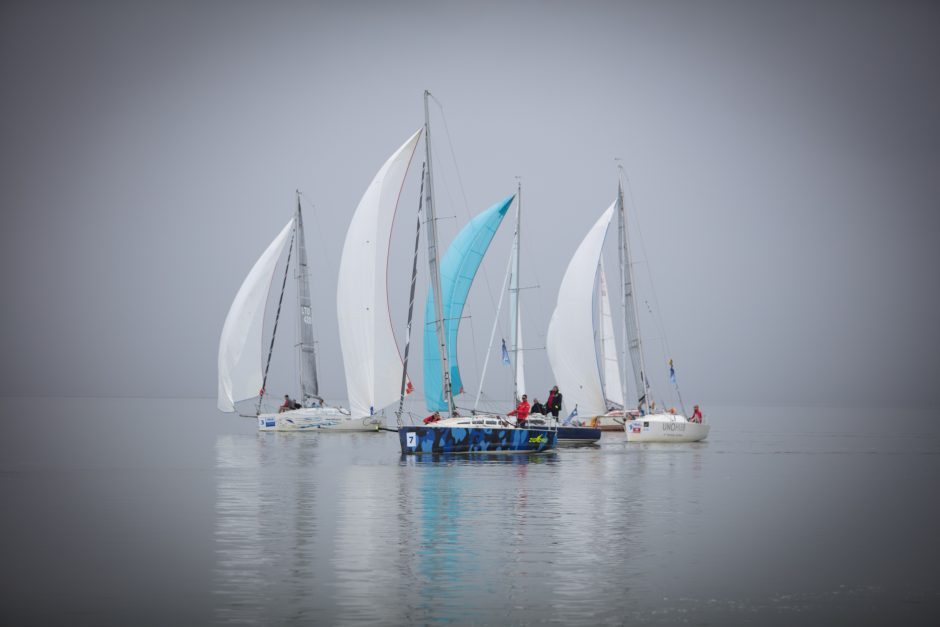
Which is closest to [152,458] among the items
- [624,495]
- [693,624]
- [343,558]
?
[624,495]

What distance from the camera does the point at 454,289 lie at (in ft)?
156

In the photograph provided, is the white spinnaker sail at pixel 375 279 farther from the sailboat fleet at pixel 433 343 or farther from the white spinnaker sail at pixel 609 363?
the white spinnaker sail at pixel 609 363

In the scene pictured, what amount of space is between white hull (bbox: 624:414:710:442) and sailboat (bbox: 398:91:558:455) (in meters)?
11.4

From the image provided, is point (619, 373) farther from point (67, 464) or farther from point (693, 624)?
point (693, 624)

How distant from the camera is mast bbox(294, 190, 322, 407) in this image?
2542 inches

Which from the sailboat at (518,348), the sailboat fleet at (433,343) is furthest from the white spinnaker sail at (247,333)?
the sailboat at (518,348)

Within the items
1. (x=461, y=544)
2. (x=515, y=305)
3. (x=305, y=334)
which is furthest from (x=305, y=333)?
(x=461, y=544)

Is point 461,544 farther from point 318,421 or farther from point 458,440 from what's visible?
point 318,421

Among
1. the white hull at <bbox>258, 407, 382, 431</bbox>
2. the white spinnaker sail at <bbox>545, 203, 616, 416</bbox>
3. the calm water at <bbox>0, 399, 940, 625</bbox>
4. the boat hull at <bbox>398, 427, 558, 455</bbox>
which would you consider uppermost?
the white spinnaker sail at <bbox>545, 203, 616, 416</bbox>

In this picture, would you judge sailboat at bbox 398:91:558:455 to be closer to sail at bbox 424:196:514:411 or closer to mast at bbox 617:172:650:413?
sail at bbox 424:196:514:411

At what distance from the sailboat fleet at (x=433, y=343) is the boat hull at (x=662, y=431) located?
7 centimetres

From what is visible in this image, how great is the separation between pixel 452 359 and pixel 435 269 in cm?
512

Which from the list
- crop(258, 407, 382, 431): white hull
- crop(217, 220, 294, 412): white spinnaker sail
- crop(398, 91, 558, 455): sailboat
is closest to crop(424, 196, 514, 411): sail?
crop(398, 91, 558, 455): sailboat

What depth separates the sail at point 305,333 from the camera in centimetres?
6456
